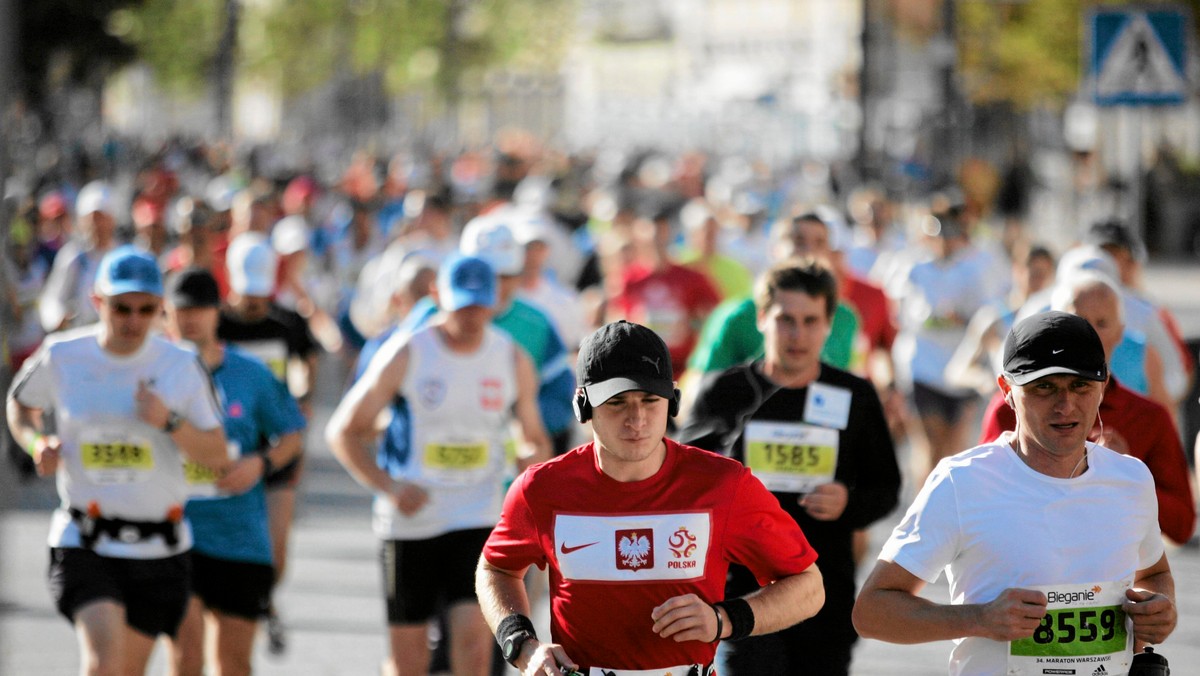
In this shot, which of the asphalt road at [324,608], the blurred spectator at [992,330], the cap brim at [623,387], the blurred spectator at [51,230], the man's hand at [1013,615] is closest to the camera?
the man's hand at [1013,615]

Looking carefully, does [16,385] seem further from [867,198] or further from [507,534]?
[867,198]

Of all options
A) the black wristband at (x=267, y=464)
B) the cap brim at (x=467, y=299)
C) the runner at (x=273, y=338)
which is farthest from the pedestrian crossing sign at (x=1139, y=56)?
the black wristband at (x=267, y=464)

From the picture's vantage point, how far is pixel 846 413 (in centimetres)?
615

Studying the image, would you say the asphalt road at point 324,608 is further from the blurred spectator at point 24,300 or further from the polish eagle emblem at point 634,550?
the polish eagle emblem at point 634,550

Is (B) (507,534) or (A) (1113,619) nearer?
(A) (1113,619)

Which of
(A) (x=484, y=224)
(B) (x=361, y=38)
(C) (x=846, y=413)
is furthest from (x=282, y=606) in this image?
(B) (x=361, y=38)

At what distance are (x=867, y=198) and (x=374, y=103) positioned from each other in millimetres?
52274

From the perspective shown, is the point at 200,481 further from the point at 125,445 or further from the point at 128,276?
the point at 128,276

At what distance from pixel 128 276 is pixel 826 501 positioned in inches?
96.2

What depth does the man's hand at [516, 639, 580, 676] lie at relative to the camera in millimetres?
4223

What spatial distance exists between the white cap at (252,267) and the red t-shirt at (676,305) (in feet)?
7.46

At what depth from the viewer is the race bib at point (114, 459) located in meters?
6.58

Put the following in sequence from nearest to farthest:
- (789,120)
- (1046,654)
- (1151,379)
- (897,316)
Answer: (1046,654) → (1151,379) → (897,316) → (789,120)

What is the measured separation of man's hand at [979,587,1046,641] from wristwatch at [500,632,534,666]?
1.00 m
